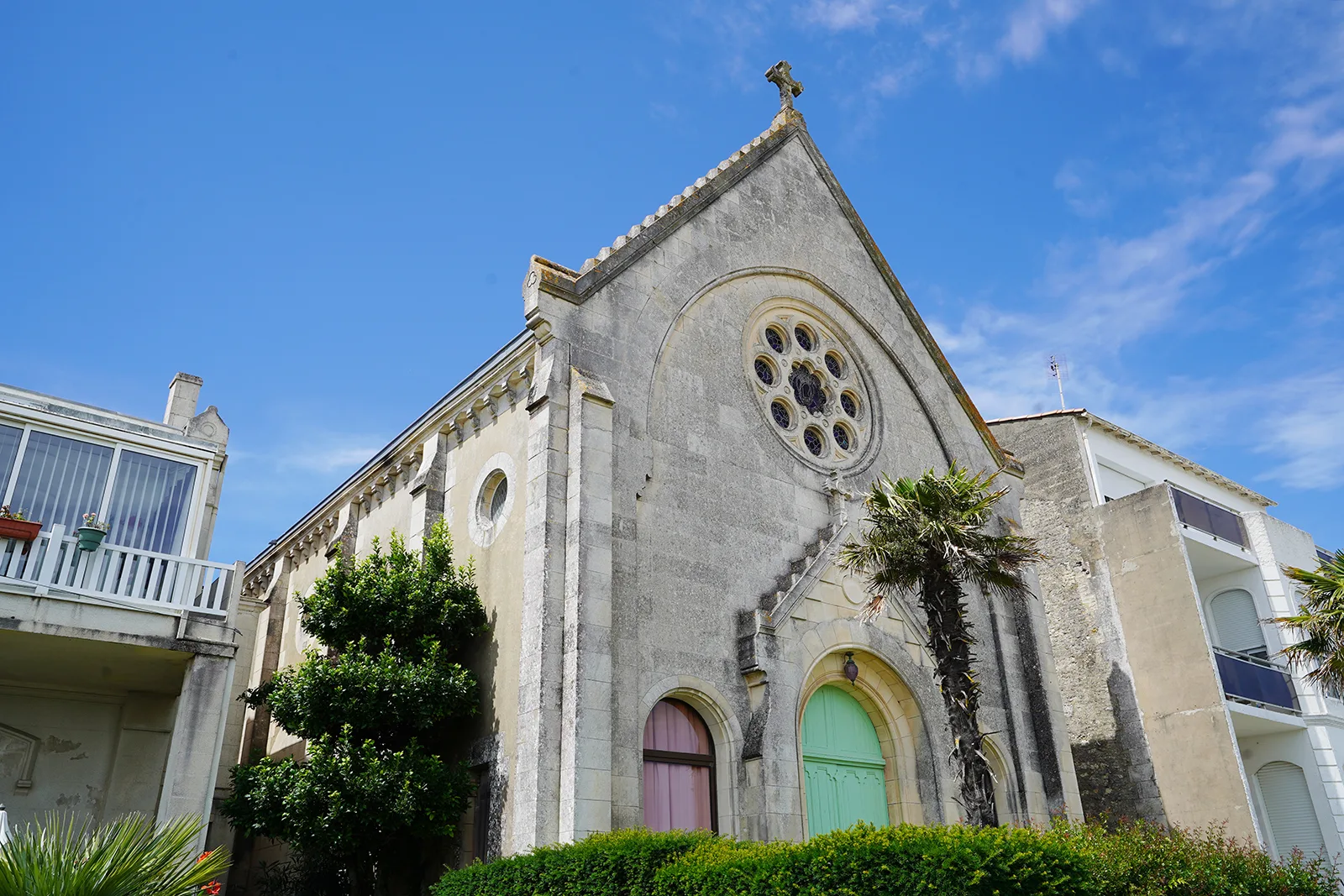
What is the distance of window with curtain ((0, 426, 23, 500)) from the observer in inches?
618

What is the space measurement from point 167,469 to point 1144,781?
21.8 metres

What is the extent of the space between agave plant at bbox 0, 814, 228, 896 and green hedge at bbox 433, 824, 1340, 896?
14.2 ft

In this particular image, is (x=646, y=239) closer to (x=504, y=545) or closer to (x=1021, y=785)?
(x=504, y=545)

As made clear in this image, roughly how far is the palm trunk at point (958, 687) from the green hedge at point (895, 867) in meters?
1.24

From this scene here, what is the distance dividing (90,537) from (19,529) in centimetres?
86

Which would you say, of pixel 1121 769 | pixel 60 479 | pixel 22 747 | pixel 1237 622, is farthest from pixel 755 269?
pixel 1237 622

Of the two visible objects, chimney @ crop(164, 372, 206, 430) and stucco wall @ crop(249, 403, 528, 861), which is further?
chimney @ crop(164, 372, 206, 430)

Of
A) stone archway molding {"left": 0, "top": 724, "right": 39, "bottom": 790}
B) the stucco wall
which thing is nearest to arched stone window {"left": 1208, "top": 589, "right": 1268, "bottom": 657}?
the stucco wall

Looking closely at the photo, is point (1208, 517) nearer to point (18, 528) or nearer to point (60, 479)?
point (60, 479)

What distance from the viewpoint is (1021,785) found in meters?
19.8

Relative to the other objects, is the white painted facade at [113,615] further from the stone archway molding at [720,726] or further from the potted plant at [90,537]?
the stone archway molding at [720,726]

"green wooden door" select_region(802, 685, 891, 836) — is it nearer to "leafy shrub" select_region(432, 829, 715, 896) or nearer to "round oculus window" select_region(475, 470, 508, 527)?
"leafy shrub" select_region(432, 829, 715, 896)

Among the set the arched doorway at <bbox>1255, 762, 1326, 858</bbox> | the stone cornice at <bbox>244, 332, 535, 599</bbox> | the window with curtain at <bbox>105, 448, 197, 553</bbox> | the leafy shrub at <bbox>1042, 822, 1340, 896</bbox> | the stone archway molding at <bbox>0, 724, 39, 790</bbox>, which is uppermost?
the stone cornice at <bbox>244, 332, 535, 599</bbox>

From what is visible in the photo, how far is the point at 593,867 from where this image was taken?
39.1 feet
